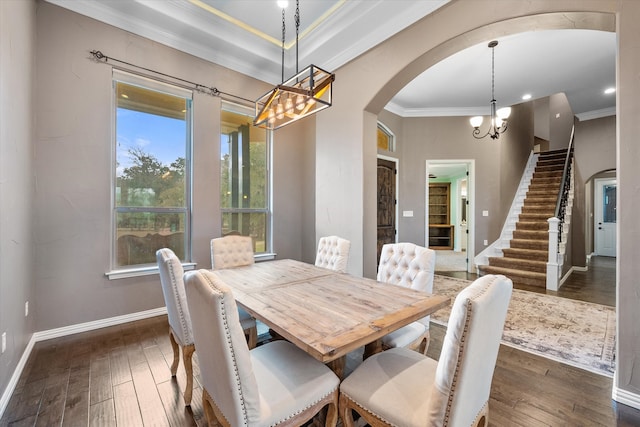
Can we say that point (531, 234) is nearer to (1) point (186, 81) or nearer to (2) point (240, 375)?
(2) point (240, 375)

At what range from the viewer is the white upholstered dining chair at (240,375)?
0.99 meters

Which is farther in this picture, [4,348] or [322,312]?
[4,348]

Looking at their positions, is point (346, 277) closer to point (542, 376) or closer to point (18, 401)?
point (542, 376)

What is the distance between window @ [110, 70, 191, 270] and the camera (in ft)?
9.99

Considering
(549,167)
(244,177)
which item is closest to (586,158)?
(549,167)

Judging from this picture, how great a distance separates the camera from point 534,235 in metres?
5.55

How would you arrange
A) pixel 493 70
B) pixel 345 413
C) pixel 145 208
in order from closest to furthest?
pixel 345 413
pixel 145 208
pixel 493 70

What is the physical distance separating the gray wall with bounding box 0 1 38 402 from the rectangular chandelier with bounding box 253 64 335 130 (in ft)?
5.64

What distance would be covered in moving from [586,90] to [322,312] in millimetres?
6444

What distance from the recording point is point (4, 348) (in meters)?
1.77

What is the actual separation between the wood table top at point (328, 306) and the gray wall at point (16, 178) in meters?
1.43

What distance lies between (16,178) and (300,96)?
7.42 ft

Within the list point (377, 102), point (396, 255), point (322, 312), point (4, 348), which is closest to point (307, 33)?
point (377, 102)

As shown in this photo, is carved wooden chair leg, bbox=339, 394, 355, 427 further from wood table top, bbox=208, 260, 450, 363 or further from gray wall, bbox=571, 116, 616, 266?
gray wall, bbox=571, 116, 616, 266
